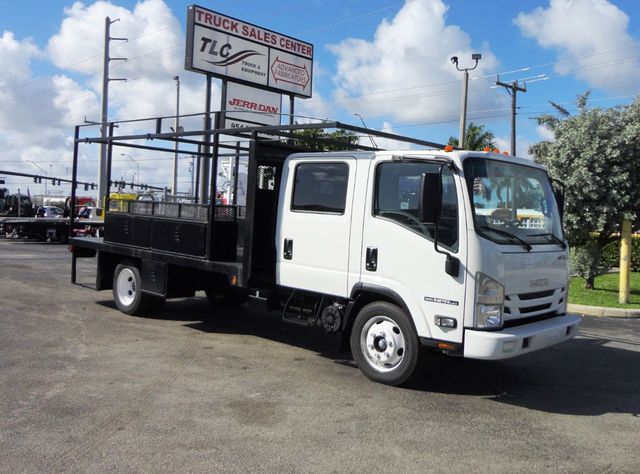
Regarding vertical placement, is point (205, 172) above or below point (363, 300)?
above

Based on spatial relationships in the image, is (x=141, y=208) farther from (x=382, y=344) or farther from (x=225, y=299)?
(x=382, y=344)

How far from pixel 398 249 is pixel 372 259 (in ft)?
1.10

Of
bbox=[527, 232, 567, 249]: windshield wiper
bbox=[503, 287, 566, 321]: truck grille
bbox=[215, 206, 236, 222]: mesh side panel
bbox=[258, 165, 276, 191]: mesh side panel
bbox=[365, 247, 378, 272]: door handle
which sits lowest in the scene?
bbox=[503, 287, 566, 321]: truck grille

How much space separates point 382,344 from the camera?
237 inches

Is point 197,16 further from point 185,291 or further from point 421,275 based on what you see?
point 421,275

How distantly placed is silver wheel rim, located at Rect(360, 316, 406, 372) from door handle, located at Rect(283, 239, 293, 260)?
1.26 m

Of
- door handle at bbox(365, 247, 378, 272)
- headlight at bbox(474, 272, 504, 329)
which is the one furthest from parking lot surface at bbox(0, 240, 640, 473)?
door handle at bbox(365, 247, 378, 272)

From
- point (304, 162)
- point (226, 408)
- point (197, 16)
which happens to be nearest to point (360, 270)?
point (304, 162)

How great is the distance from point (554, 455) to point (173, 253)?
549 centimetres

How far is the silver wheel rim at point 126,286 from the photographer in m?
9.29

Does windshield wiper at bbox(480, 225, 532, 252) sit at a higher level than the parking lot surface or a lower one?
higher

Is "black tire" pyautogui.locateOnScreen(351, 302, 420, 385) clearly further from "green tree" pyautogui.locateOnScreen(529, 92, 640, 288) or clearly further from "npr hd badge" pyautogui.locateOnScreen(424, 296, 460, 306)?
"green tree" pyautogui.locateOnScreen(529, 92, 640, 288)

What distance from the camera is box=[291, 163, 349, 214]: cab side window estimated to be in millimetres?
6422

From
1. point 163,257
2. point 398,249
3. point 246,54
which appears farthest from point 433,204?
point 246,54
